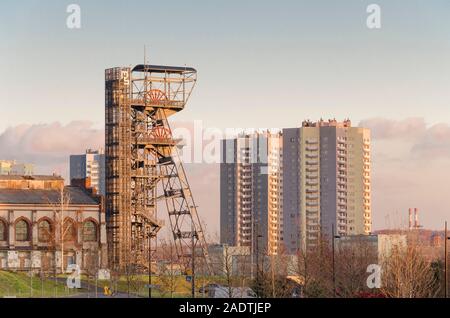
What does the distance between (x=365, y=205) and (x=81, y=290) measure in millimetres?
85669

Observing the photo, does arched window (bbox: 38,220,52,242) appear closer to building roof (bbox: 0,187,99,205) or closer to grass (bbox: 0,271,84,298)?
building roof (bbox: 0,187,99,205)

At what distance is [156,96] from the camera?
89.8m

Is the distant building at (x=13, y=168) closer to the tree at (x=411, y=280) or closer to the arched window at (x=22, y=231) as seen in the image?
the arched window at (x=22, y=231)

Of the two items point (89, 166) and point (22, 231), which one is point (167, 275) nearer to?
point (22, 231)

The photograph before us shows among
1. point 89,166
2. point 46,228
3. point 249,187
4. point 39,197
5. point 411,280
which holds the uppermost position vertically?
point 89,166

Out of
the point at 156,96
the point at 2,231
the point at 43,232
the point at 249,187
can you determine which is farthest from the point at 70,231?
the point at 249,187

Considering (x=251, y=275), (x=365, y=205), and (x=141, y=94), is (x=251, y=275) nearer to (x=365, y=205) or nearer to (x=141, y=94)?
(x=141, y=94)

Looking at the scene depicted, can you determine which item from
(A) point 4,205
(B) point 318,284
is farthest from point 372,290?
(A) point 4,205

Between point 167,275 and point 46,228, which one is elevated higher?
point 46,228

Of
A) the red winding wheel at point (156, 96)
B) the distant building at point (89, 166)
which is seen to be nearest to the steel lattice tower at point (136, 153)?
the red winding wheel at point (156, 96)

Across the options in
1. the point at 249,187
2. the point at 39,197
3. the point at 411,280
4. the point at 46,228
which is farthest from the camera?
the point at 249,187

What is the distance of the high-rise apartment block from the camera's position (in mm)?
151875

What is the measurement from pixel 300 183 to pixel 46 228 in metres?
70.9
